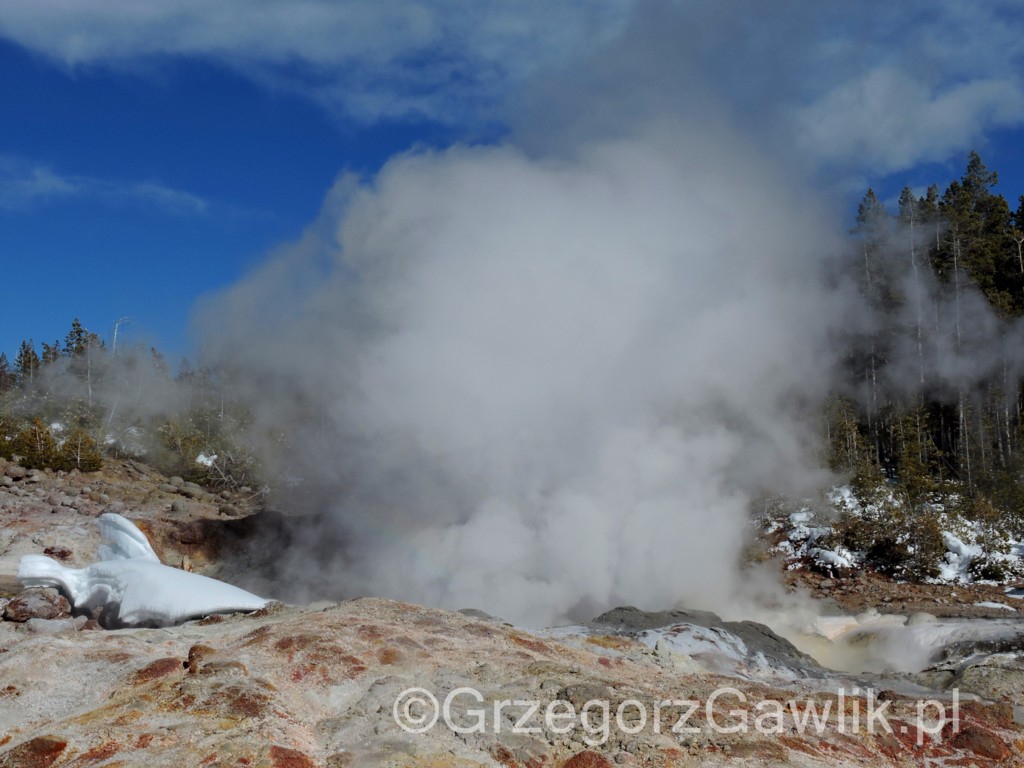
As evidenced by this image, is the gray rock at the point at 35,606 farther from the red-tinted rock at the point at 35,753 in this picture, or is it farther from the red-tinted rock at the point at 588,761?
the red-tinted rock at the point at 588,761

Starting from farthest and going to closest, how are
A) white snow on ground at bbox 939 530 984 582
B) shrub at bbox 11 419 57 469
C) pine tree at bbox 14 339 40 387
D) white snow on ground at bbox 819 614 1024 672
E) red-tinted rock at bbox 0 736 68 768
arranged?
pine tree at bbox 14 339 40 387 → shrub at bbox 11 419 57 469 → white snow on ground at bbox 939 530 984 582 → white snow on ground at bbox 819 614 1024 672 → red-tinted rock at bbox 0 736 68 768

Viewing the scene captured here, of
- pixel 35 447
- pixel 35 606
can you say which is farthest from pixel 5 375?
pixel 35 606

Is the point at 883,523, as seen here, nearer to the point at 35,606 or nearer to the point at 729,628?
the point at 729,628

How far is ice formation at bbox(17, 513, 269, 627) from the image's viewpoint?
9945 millimetres

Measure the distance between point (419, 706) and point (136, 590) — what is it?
5442mm

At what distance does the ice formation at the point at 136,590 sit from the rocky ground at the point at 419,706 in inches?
12.0

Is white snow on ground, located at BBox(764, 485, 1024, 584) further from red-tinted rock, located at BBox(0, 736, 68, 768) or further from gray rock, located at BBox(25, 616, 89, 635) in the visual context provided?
red-tinted rock, located at BBox(0, 736, 68, 768)

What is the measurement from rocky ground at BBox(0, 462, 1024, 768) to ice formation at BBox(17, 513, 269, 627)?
0.31 meters

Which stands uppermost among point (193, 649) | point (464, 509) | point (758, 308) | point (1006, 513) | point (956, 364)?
point (956, 364)

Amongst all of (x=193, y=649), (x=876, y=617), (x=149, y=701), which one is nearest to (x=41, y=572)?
(x=193, y=649)

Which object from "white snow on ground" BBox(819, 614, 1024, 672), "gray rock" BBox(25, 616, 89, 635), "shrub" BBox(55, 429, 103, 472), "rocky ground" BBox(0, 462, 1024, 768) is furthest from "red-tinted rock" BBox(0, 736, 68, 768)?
"shrub" BBox(55, 429, 103, 472)

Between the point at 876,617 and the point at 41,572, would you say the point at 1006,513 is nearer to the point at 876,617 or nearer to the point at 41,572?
the point at 876,617

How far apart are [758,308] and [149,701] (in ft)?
49.0

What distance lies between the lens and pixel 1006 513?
67.3 ft
